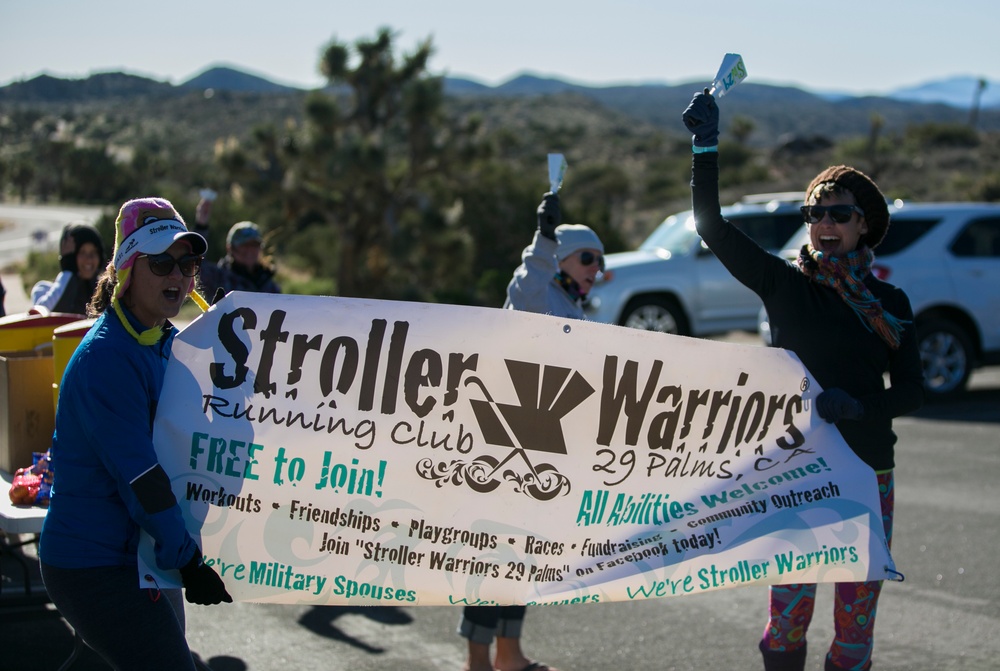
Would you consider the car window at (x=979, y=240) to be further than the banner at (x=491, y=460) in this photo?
Yes

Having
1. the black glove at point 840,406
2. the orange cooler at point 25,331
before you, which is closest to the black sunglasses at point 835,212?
the black glove at point 840,406

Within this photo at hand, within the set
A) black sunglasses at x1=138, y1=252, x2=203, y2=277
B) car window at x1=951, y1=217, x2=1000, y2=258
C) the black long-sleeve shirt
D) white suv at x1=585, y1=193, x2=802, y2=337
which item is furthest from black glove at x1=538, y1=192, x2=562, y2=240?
white suv at x1=585, y1=193, x2=802, y2=337

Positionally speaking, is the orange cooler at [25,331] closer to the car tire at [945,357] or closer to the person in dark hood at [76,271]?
the person in dark hood at [76,271]

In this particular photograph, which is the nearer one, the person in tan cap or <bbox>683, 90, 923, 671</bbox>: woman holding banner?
<bbox>683, 90, 923, 671</bbox>: woman holding banner

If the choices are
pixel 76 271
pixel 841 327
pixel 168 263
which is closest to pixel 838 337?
pixel 841 327

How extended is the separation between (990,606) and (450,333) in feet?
11.9

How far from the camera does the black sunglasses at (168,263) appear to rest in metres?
2.93

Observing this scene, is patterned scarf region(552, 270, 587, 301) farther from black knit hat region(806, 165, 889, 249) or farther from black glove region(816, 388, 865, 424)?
black glove region(816, 388, 865, 424)

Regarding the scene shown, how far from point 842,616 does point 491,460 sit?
4.38ft

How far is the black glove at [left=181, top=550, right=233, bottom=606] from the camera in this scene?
2.88m

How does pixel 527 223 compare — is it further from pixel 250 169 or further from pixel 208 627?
pixel 208 627

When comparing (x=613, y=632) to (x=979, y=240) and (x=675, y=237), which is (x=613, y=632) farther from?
(x=675, y=237)

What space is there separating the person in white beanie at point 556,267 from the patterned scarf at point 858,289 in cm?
108

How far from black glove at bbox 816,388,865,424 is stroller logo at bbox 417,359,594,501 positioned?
0.80 metres
